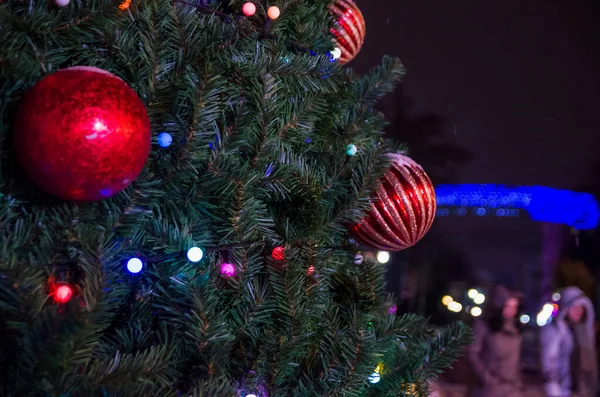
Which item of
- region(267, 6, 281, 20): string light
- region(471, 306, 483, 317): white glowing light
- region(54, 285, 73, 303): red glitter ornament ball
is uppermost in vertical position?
region(267, 6, 281, 20): string light

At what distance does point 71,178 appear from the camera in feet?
1.59

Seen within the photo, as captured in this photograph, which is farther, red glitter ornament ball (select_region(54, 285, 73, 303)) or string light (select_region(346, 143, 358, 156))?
string light (select_region(346, 143, 358, 156))

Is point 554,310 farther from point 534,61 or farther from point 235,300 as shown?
point 235,300

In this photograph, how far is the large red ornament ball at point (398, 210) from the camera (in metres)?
0.81

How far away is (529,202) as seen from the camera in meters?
4.39

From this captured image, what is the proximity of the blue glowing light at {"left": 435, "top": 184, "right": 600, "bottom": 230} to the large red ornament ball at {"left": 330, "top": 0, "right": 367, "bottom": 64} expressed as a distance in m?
3.17

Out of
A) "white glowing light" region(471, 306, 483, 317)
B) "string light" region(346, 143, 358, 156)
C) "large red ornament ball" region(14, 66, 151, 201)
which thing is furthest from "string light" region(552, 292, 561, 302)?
"large red ornament ball" region(14, 66, 151, 201)

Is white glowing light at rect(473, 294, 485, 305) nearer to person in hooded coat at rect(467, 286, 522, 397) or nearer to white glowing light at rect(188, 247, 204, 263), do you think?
person in hooded coat at rect(467, 286, 522, 397)

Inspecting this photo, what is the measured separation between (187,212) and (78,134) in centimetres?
21

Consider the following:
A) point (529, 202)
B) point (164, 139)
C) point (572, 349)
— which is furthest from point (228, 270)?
point (529, 202)

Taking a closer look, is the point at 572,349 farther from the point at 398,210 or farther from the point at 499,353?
the point at 398,210

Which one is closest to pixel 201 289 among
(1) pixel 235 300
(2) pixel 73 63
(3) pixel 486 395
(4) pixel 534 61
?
(1) pixel 235 300

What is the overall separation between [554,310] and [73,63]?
3080mm

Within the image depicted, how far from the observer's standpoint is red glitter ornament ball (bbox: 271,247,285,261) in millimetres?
670
